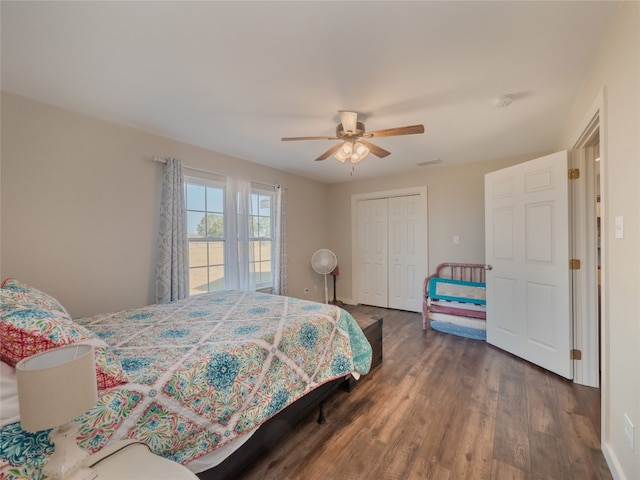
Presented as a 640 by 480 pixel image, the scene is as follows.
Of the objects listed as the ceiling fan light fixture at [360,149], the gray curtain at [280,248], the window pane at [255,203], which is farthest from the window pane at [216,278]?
the ceiling fan light fixture at [360,149]

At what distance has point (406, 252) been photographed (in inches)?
173

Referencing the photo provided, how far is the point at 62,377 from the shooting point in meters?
0.72

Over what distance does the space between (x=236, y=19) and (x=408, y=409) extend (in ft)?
8.64

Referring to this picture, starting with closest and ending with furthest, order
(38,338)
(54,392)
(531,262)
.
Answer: (54,392) → (38,338) → (531,262)

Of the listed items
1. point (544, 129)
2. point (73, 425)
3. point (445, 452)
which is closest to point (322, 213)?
point (544, 129)

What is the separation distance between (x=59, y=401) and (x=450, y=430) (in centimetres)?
201

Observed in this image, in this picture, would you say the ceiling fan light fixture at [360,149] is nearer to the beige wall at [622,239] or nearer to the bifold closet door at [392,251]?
the beige wall at [622,239]

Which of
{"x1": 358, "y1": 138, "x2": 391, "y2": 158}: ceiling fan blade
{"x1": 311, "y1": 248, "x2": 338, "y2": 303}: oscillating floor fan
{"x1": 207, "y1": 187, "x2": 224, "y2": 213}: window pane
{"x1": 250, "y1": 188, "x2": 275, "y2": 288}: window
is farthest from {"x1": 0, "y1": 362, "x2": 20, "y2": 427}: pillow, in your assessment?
{"x1": 311, "y1": 248, "x2": 338, "y2": 303}: oscillating floor fan

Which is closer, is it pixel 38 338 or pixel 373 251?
pixel 38 338

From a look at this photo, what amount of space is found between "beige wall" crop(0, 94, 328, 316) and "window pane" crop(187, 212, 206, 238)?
0.38 meters

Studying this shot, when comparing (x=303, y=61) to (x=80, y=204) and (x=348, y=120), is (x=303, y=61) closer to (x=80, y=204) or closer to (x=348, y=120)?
(x=348, y=120)

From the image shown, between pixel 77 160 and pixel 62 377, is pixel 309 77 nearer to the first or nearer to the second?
pixel 62 377

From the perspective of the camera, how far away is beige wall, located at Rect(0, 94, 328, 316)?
1.96 m

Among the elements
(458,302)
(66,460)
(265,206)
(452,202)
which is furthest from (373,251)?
(66,460)
